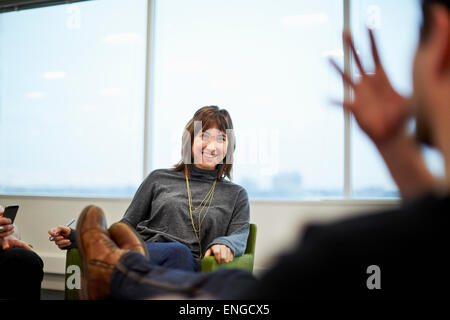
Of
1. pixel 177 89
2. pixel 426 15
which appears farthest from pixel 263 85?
pixel 426 15

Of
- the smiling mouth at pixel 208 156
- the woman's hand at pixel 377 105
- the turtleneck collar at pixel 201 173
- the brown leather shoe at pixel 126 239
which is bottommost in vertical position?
the brown leather shoe at pixel 126 239

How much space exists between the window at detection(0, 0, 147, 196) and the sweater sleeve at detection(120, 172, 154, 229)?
169 centimetres

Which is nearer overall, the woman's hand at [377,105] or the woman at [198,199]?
the woman's hand at [377,105]

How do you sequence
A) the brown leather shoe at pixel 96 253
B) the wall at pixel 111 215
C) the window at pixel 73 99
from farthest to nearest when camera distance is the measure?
the window at pixel 73 99 → the wall at pixel 111 215 → the brown leather shoe at pixel 96 253

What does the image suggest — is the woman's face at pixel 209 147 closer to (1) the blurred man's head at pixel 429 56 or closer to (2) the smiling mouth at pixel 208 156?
(2) the smiling mouth at pixel 208 156

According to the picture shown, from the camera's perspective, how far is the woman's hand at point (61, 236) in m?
1.92

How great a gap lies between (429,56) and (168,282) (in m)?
0.72

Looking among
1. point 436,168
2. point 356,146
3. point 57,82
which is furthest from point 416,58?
point 57,82

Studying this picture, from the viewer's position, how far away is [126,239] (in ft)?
4.77

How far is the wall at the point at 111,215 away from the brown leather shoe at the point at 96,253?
1.91 m

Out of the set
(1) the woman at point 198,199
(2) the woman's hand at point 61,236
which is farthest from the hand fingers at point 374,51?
(2) the woman's hand at point 61,236

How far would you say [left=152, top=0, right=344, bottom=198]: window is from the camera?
3.56 meters

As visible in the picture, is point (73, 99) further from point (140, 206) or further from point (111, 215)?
point (140, 206)

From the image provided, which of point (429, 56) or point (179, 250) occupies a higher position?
point (429, 56)
